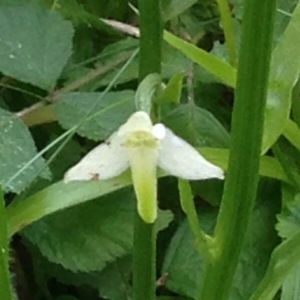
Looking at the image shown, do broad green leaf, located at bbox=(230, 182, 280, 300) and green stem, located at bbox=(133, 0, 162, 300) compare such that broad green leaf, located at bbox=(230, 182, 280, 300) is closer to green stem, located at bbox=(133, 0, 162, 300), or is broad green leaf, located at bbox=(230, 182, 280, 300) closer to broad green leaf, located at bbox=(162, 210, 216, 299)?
broad green leaf, located at bbox=(162, 210, 216, 299)

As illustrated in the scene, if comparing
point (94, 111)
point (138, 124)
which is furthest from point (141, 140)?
point (94, 111)

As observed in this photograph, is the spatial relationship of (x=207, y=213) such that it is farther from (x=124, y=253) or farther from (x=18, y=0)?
(x=18, y=0)

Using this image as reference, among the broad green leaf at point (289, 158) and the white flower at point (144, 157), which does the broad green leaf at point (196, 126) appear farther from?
the white flower at point (144, 157)

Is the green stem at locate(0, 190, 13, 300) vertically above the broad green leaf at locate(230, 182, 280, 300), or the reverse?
the green stem at locate(0, 190, 13, 300)

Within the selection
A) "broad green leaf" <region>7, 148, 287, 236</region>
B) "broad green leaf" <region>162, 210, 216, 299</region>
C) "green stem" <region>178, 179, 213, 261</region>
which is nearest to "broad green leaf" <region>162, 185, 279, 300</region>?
"broad green leaf" <region>162, 210, 216, 299</region>

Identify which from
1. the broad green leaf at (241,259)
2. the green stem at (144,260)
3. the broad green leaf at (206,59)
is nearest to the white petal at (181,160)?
the green stem at (144,260)

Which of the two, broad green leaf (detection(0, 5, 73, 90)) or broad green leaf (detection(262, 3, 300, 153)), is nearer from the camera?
broad green leaf (detection(262, 3, 300, 153))

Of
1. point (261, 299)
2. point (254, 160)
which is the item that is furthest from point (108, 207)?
point (254, 160)
